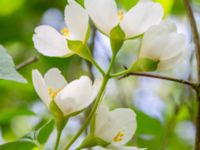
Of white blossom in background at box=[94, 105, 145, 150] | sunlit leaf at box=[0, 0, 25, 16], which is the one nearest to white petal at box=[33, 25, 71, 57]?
white blossom in background at box=[94, 105, 145, 150]

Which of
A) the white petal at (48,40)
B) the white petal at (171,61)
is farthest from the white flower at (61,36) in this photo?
the white petal at (171,61)

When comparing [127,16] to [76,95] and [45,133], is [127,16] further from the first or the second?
[45,133]

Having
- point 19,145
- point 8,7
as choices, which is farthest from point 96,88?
point 8,7

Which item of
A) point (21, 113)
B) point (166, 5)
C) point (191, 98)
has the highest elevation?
point (166, 5)

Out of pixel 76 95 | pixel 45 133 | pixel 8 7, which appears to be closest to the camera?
pixel 76 95

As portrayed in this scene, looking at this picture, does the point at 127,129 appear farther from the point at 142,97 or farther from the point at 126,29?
the point at 142,97

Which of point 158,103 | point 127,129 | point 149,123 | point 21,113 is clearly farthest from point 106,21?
point 158,103
